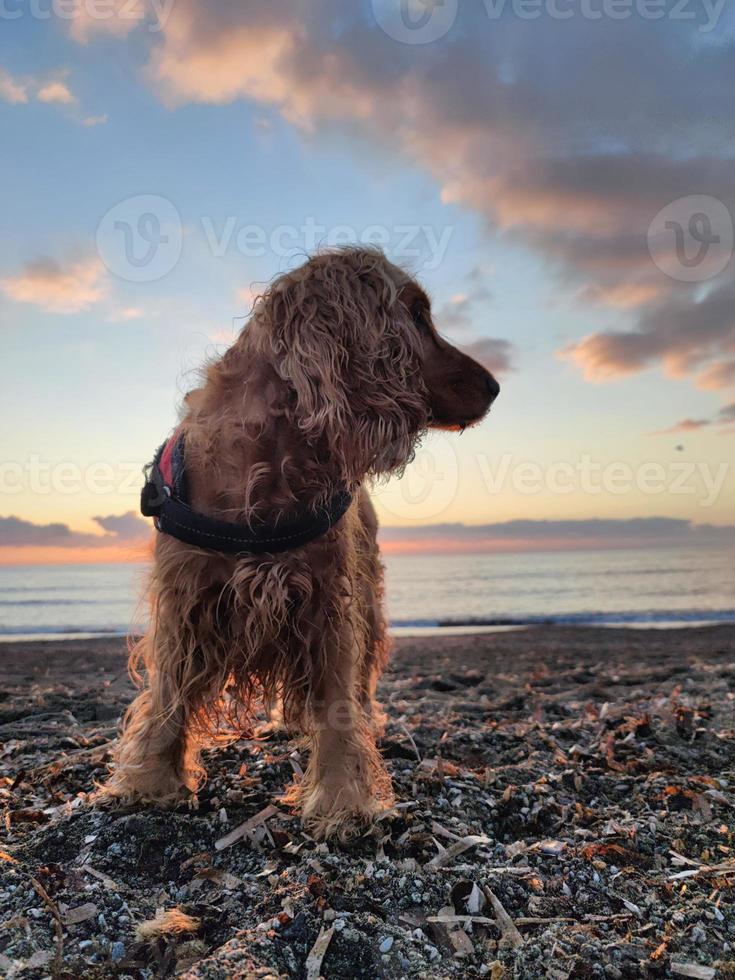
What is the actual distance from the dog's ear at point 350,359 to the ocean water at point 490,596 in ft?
4.15

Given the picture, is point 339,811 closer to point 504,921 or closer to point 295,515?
A: point 504,921

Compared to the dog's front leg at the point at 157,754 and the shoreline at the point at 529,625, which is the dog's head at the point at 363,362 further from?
the shoreline at the point at 529,625

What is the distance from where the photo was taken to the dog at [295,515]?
9.43 ft

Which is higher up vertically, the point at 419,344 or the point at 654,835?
the point at 419,344

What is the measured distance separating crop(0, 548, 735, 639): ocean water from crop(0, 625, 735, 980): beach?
1033 mm

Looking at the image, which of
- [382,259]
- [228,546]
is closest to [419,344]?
[382,259]

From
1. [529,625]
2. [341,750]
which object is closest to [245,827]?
[341,750]

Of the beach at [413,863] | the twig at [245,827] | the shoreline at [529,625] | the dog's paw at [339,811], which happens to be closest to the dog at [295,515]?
Answer: the dog's paw at [339,811]

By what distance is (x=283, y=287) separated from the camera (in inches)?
121

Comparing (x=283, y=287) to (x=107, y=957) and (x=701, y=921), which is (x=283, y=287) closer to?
(x=107, y=957)

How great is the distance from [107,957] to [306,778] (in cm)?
122

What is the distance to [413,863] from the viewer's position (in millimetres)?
2486

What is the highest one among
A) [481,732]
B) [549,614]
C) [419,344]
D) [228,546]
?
[419,344]

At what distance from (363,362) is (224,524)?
2.99 ft
